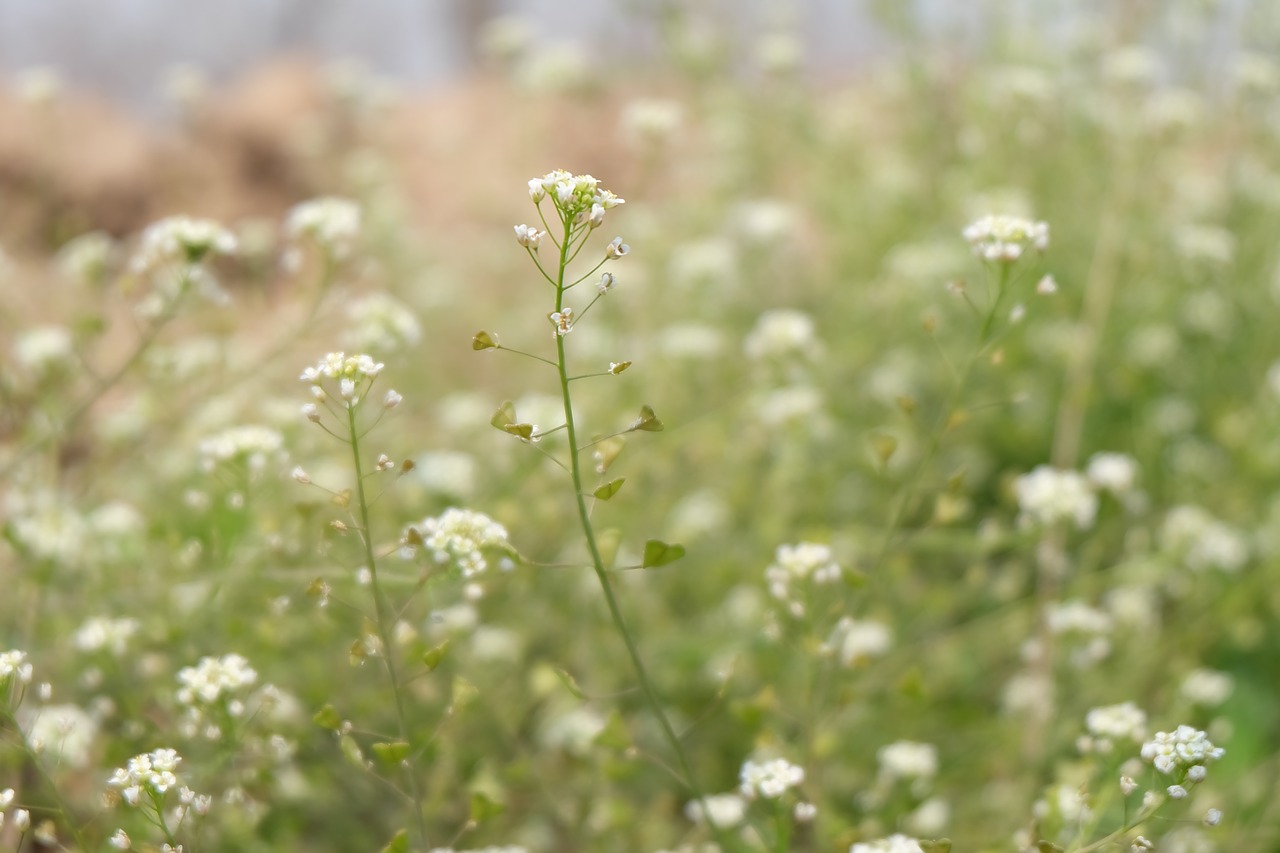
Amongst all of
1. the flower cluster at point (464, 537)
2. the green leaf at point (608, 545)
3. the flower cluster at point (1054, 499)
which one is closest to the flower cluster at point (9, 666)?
the flower cluster at point (464, 537)

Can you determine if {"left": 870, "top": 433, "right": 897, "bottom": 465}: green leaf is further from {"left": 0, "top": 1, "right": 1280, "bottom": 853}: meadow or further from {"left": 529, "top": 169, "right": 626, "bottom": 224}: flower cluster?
{"left": 529, "top": 169, "right": 626, "bottom": 224}: flower cluster

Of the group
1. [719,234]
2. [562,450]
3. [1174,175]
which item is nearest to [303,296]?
[562,450]

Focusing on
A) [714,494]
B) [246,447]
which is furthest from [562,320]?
[714,494]

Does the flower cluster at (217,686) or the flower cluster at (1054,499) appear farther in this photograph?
the flower cluster at (1054,499)

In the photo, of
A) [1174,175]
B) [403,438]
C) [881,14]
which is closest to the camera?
[403,438]

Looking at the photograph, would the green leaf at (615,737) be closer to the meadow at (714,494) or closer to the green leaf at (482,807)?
the meadow at (714,494)

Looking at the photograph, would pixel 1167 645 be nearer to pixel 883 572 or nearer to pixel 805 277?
pixel 883 572
